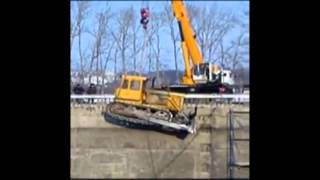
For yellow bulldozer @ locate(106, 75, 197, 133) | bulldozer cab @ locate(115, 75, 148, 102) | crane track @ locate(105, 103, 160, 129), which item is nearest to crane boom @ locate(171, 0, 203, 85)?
yellow bulldozer @ locate(106, 75, 197, 133)

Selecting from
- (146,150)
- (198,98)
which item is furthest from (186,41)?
(146,150)

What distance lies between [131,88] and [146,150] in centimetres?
167

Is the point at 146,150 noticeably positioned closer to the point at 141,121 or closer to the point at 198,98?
the point at 141,121

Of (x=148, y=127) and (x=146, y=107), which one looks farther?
(x=148, y=127)

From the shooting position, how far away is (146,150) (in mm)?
7988

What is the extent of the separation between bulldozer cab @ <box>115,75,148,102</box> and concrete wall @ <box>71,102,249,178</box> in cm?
57

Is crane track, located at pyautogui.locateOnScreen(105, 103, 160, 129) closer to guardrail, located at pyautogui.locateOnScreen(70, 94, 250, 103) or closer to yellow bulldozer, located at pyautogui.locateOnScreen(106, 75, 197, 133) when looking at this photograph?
yellow bulldozer, located at pyautogui.locateOnScreen(106, 75, 197, 133)

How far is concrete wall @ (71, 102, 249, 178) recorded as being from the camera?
727 centimetres

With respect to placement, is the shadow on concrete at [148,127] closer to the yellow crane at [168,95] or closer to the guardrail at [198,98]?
the yellow crane at [168,95]

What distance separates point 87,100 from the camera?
20.0ft
